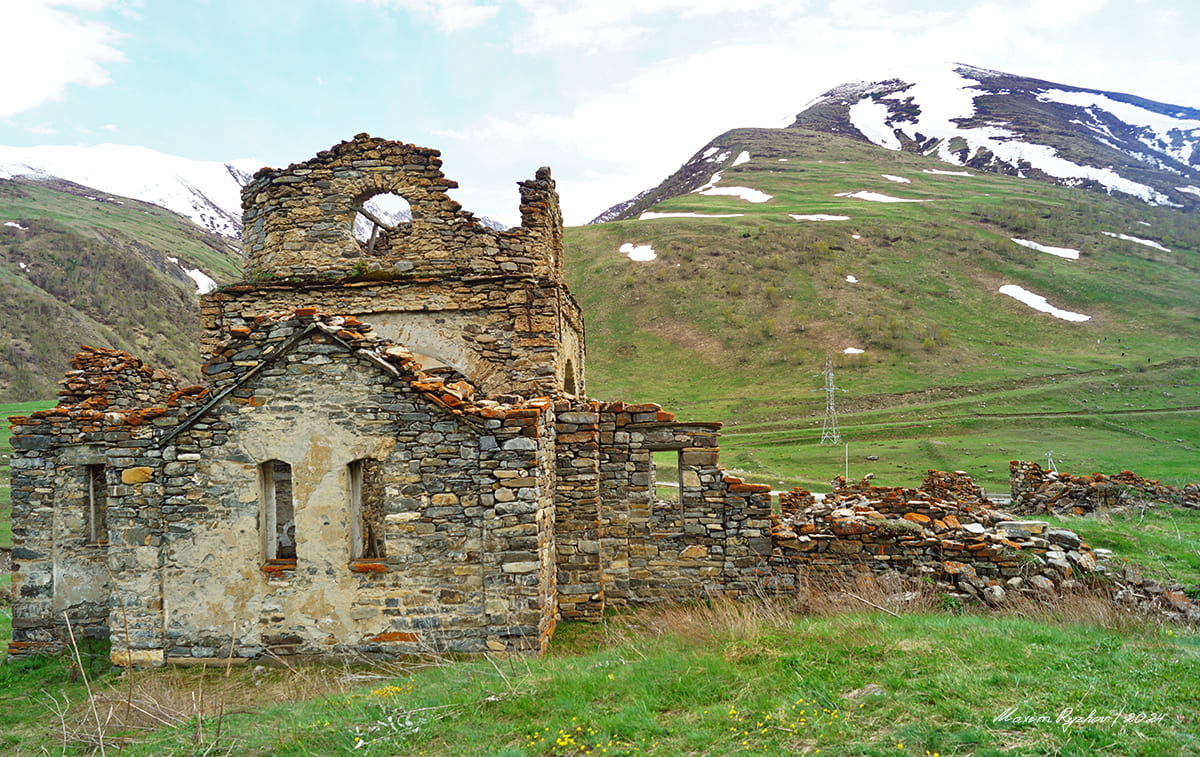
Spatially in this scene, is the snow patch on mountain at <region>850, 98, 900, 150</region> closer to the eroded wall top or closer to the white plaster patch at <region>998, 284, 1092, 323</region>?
the white plaster patch at <region>998, 284, 1092, 323</region>

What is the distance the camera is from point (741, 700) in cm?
530

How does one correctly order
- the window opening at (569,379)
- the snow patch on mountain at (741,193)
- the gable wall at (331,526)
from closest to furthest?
the gable wall at (331,526)
the window opening at (569,379)
the snow patch on mountain at (741,193)

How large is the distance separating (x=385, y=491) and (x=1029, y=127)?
151 m

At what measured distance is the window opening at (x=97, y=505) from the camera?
30.5 feet

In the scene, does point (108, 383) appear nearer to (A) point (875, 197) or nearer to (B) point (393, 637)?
(B) point (393, 637)

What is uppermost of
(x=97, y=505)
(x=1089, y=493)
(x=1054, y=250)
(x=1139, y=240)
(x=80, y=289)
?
(x=1139, y=240)

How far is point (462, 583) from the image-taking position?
26.2ft

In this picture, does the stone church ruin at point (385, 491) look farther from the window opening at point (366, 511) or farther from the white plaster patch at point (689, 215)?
the white plaster patch at point (689, 215)

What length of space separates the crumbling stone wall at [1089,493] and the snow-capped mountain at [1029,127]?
10559 cm

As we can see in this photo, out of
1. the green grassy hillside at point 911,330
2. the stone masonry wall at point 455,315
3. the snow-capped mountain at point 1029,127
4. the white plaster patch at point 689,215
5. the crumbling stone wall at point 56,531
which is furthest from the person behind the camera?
the snow-capped mountain at point 1029,127

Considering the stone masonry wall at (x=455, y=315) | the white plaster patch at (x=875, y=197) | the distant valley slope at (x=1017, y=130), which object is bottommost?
the stone masonry wall at (x=455, y=315)

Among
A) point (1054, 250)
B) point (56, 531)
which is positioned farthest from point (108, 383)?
point (1054, 250)

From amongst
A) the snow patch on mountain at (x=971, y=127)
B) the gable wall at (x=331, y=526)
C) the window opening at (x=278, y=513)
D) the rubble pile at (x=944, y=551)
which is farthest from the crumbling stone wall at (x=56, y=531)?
the snow patch on mountain at (x=971, y=127)

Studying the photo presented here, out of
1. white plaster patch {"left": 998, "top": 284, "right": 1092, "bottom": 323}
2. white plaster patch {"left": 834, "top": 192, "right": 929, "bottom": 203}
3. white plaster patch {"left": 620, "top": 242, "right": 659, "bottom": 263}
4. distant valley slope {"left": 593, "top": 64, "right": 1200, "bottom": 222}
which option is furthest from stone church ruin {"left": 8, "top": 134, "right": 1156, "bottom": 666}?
distant valley slope {"left": 593, "top": 64, "right": 1200, "bottom": 222}
